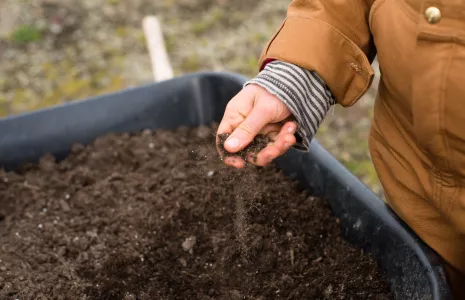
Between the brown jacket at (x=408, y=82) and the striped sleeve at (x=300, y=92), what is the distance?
0.8 inches

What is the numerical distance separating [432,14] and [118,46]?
2.05 meters

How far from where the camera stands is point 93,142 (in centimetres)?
164

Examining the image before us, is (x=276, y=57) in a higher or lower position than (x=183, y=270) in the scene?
higher

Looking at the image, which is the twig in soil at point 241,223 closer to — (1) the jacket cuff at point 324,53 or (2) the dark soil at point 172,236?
(2) the dark soil at point 172,236

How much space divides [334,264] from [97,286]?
1.77 ft

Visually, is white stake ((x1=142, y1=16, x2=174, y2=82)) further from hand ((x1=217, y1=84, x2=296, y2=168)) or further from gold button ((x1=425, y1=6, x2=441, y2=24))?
gold button ((x1=425, y1=6, x2=441, y2=24))

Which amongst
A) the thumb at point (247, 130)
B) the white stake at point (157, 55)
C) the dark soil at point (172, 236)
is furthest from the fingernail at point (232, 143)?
the white stake at point (157, 55)

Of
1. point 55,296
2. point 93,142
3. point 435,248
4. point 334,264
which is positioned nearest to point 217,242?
point 334,264

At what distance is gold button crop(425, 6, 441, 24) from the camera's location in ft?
2.75

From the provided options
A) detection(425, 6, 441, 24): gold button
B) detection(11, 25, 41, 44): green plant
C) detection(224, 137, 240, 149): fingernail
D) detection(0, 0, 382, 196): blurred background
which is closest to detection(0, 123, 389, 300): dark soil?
detection(224, 137, 240, 149): fingernail

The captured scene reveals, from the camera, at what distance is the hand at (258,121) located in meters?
0.97

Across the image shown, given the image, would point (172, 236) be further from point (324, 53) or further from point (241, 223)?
point (324, 53)

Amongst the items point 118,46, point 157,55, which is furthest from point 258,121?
point 118,46

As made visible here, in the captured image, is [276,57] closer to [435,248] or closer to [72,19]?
[435,248]
